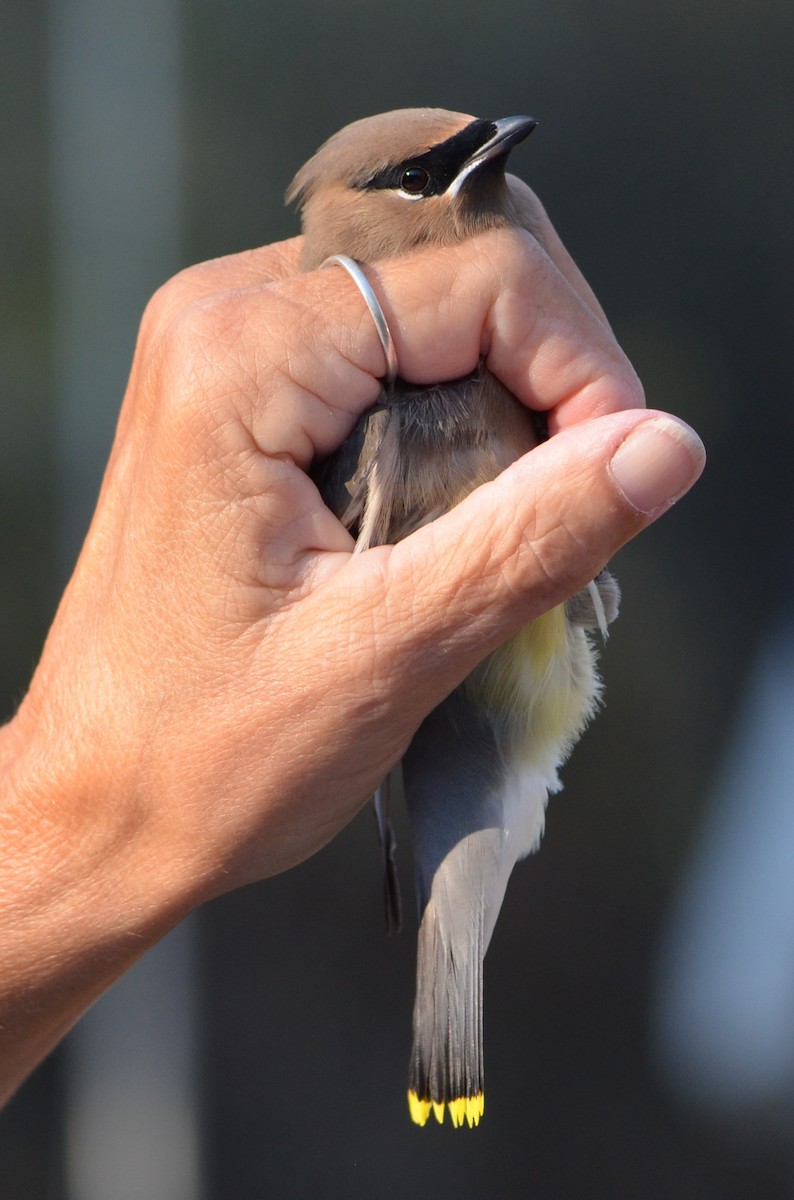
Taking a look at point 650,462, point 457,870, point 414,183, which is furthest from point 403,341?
point 457,870

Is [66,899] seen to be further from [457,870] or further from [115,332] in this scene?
→ [115,332]

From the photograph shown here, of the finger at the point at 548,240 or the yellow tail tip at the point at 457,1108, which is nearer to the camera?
the yellow tail tip at the point at 457,1108

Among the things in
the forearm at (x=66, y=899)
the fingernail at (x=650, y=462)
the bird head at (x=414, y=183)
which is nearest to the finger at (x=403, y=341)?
the bird head at (x=414, y=183)

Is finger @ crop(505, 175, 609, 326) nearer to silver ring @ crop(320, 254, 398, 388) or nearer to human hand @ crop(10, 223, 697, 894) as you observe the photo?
human hand @ crop(10, 223, 697, 894)

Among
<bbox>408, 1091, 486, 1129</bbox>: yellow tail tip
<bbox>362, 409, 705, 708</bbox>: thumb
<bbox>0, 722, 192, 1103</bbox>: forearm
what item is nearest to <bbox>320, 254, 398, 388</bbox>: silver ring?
<bbox>362, 409, 705, 708</bbox>: thumb

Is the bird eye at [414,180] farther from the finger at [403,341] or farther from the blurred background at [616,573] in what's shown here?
the blurred background at [616,573]

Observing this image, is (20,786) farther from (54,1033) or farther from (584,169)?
(584,169)
